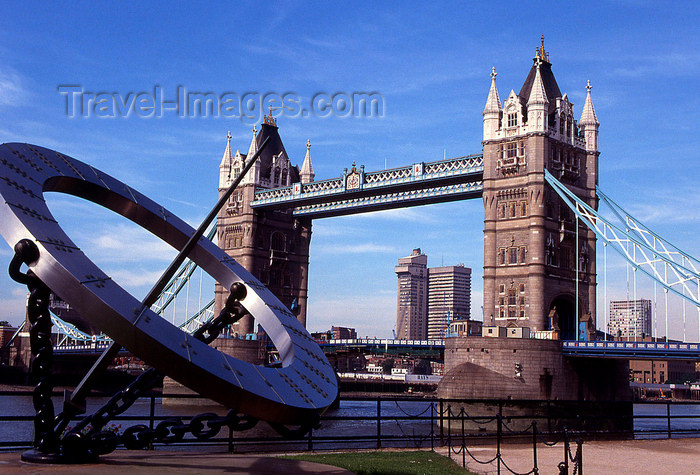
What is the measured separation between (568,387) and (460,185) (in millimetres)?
20518

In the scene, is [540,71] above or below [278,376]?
above

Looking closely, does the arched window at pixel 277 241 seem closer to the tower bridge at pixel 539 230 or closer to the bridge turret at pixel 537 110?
the tower bridge at pixel 539 230

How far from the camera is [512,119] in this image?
58406mm

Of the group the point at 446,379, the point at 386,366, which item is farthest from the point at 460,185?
the point at 386,366

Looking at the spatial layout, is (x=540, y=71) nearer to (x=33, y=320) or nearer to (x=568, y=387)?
(x=568, y=387)

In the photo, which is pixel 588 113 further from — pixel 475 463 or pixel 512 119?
pixel 475 463

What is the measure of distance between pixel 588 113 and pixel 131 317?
5649 centimetres

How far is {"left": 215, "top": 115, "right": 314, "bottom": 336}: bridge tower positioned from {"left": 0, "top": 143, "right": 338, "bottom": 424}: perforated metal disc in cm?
6559

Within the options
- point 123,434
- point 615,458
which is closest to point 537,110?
point 615,458

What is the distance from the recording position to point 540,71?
59.2 m

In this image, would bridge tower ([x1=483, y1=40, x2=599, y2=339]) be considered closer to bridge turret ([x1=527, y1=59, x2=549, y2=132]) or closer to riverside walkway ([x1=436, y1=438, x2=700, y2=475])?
bridge turret ([x1=527, y1=59, x2=549, y2=132])

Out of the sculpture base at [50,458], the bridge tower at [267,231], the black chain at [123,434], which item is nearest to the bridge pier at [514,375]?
the bridge tower at [267,231]

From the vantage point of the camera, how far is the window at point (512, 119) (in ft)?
191

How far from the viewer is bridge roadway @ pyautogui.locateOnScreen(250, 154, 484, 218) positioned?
208 ft
